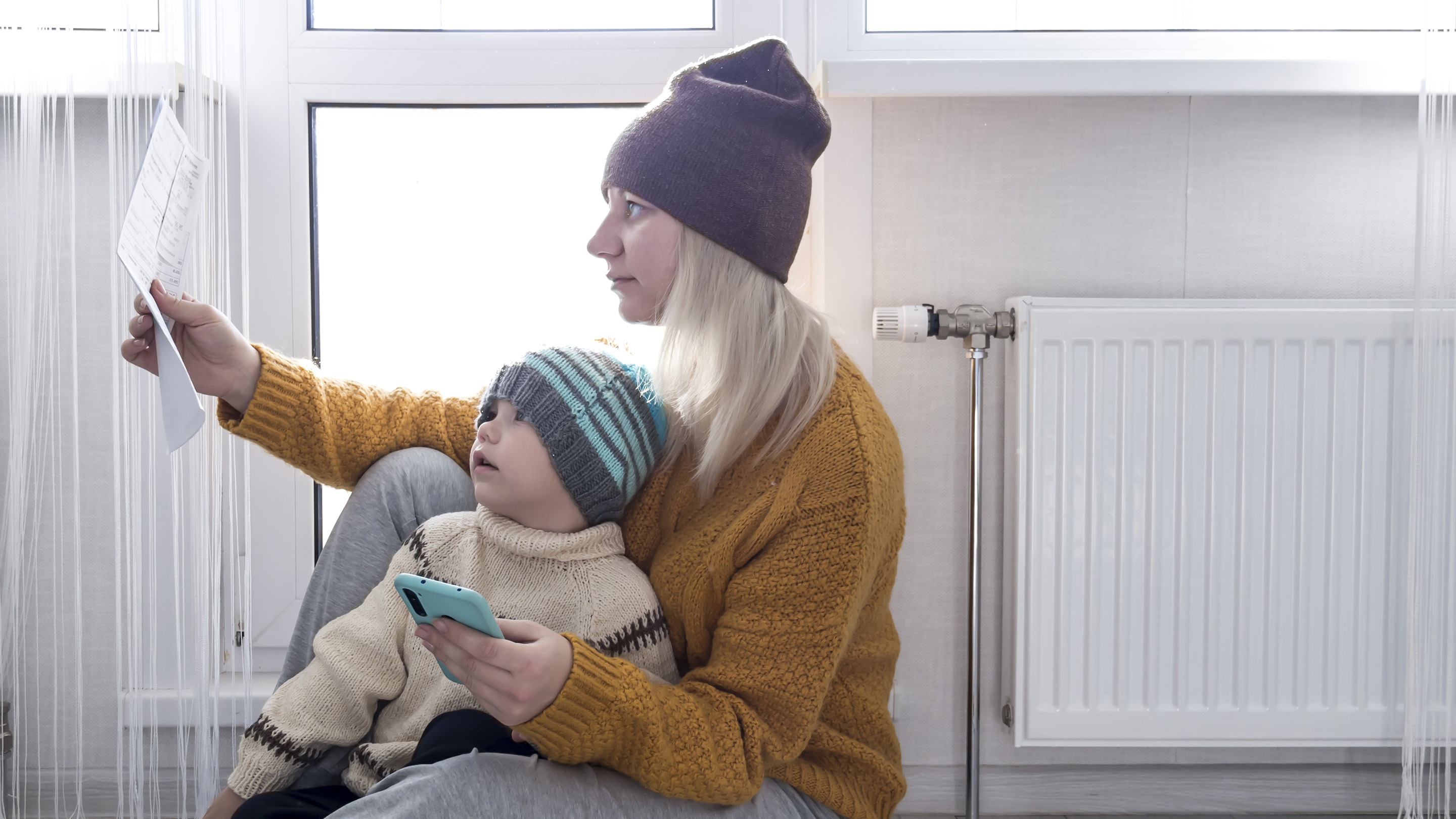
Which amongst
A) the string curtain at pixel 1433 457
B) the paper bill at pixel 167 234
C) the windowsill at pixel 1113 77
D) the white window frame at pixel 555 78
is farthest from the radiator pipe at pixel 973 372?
the paper bill at pixel 167 234

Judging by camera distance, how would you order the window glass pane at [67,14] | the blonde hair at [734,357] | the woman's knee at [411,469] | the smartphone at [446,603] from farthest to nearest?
the window glass pane at [67,14]
the woman's knee at [411,469]
the blonde hair at [734,357]
the smartphone at [446,603]

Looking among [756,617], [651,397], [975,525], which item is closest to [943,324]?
[975,525]

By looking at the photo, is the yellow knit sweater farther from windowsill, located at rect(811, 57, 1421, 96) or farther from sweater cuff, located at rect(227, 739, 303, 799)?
windowsill, located at rect(811, 57, 1421, 96)

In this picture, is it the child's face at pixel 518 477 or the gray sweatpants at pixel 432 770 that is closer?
the gray sweatpants at pixel 432 770

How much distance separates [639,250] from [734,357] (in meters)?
0.15

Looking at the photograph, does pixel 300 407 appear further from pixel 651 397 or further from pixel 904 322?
pixel 904 322

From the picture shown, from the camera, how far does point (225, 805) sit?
0.84 metres

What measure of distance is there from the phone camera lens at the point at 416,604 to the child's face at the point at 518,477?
0.58 ft

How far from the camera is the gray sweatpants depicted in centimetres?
71

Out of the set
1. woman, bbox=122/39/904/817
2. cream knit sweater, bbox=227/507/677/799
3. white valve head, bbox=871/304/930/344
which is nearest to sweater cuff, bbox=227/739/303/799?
cream knit sweater, bbox=227/507/677/799

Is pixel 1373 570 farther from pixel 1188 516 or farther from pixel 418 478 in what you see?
pixel 418 478

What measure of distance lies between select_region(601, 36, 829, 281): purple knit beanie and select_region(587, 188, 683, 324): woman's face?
0.5 inches

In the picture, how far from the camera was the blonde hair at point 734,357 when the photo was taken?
89 cm

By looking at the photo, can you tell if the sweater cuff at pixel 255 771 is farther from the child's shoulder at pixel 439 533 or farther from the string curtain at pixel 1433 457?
the string curtain at pixel 1433 457
